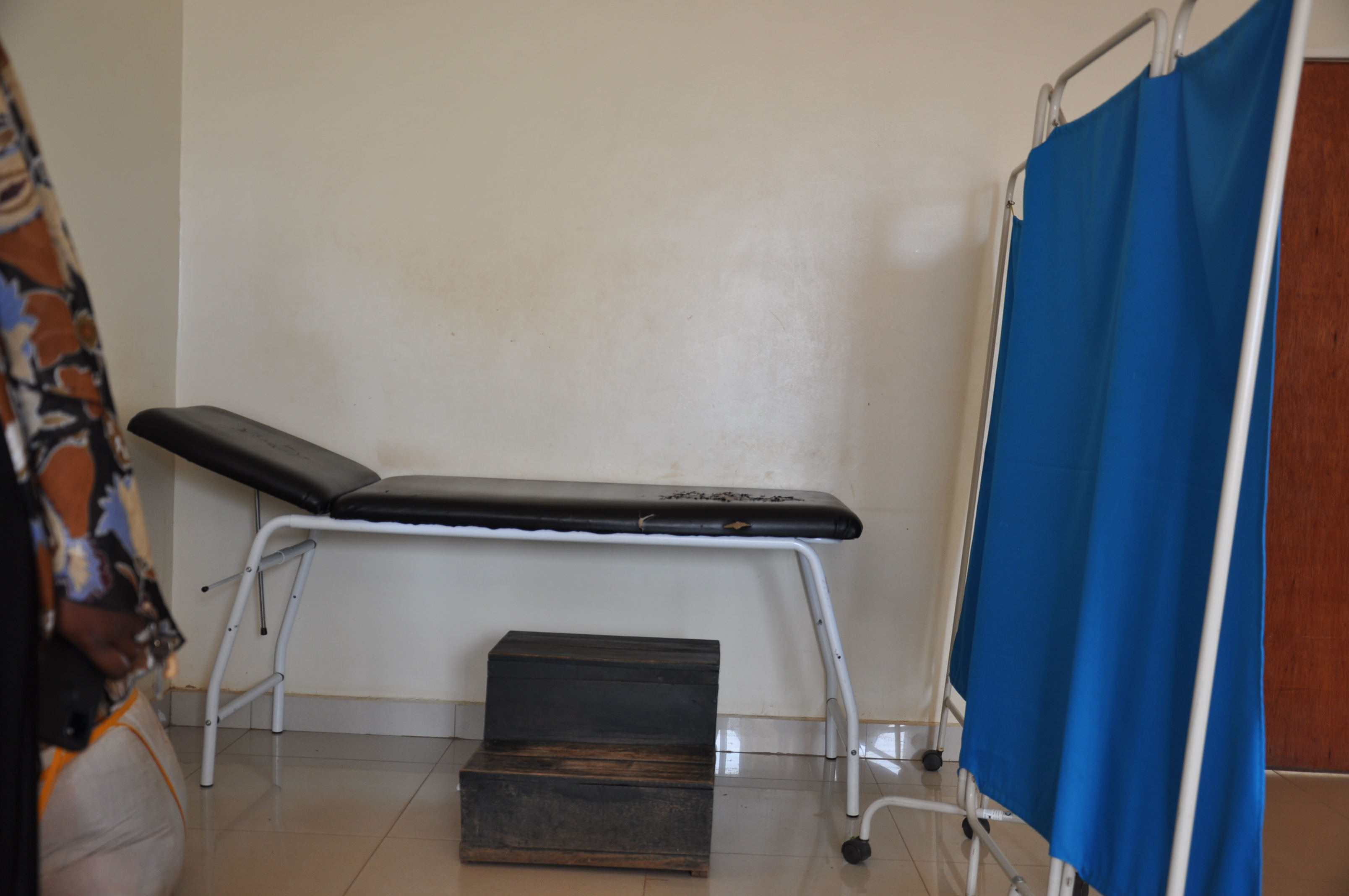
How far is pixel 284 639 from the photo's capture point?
2.56m

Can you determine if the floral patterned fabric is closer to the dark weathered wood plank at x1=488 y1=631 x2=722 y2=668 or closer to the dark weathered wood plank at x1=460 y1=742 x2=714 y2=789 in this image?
the dark weathered wood plank at x1=460 y1=742 x2=714 y2=789

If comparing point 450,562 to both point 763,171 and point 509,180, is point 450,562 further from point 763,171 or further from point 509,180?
point 763,171

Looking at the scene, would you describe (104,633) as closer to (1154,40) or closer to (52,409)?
(52,409)

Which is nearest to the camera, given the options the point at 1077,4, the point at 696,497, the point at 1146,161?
the point at 1146,161

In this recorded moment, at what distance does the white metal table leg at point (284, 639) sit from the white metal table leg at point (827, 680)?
4.56ft

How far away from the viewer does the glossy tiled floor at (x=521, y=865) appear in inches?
73.1

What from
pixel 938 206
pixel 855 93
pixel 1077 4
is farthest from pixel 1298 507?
pixel 855 93

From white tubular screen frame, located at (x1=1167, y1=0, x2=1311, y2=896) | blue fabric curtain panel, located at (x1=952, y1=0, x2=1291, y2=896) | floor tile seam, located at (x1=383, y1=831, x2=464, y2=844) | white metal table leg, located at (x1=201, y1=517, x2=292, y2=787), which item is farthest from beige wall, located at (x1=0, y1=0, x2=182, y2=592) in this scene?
white tubular screen frame, located at (x1=1167, y1=0, x2=1311, y2=896)

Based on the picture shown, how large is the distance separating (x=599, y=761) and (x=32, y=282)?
57.7 inches

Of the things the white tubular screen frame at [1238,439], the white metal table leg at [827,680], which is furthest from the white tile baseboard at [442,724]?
the white tubular screen frame at [1238,439]

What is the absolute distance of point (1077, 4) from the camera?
2504 millimetres

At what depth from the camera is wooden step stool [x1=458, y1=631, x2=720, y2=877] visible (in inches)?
74.4

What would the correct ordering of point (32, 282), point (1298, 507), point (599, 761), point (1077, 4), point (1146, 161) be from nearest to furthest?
point (32, 282)
point (1146, 161)
point (599, 761)
point (1077, 4)
point (1298, 507)

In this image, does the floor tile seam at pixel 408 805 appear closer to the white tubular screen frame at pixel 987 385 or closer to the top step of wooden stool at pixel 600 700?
the top step of wooden stool at pixel 600 700
